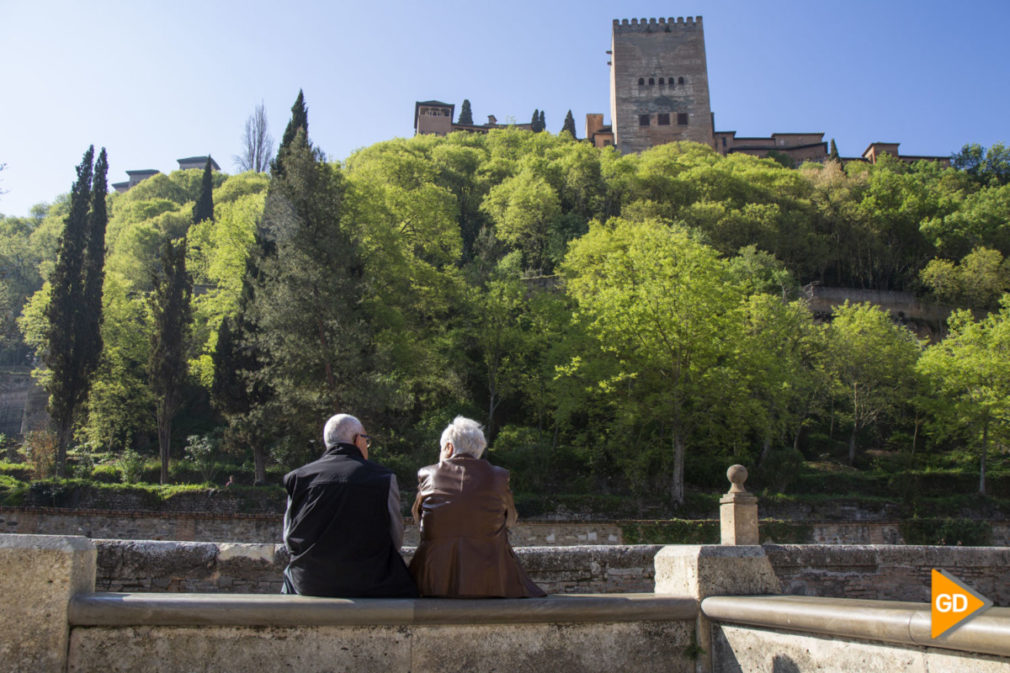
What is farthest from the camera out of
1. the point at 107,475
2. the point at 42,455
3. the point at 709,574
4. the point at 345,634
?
the point at 42,455

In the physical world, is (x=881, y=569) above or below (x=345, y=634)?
below

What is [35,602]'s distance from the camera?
4.27m

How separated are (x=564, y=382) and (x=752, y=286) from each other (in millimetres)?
13043

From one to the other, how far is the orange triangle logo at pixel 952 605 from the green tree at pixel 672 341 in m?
22.3

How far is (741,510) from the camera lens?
8.33 m

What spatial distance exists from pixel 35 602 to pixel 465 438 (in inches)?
101

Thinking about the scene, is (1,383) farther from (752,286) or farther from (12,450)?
(752,286)

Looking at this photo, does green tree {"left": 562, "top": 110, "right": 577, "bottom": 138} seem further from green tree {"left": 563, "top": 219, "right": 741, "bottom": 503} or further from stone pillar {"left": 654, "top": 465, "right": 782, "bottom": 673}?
stone pillar {"left": 654, "top": 465, "right": 782, "bottom": 673}

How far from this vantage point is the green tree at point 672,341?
2669 centimetres

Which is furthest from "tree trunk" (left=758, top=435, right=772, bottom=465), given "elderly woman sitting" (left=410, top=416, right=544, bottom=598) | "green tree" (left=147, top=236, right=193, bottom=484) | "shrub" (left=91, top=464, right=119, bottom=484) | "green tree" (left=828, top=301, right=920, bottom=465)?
"elderly woman sitting" (left=410, top=416, right=544, bottom=598)

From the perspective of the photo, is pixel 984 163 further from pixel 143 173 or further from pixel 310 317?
pixel 143 173

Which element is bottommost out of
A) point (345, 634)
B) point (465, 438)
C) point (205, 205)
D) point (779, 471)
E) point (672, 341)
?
point (779, 471)

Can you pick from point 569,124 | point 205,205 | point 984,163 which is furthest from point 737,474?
point 569,124

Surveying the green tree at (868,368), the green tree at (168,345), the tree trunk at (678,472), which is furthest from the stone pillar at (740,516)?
the green tree at (868,368)
